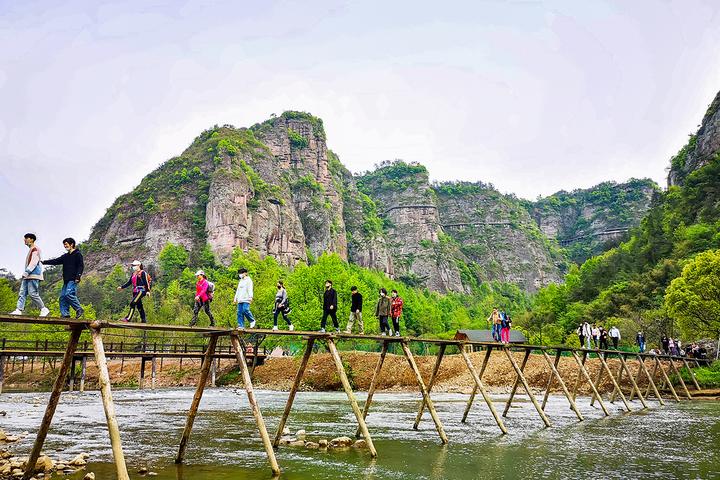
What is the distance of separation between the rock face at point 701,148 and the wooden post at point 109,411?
106 meters

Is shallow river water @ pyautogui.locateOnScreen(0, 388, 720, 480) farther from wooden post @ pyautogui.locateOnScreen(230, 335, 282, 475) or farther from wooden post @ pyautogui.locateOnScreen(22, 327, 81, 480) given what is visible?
wooden post @ pyautogui.locateOnScreen(22, 327, 81, 480)

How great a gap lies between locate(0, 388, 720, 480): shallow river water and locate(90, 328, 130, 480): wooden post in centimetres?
271

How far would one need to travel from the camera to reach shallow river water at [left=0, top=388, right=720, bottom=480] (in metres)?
13.5


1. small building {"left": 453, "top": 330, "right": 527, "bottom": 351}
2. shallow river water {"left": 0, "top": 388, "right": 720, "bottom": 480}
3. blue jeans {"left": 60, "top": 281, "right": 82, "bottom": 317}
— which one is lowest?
shallow river water {"left": 0, "top": 388, "right": 720, "bottom": 480}

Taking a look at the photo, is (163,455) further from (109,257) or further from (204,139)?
(204,139)

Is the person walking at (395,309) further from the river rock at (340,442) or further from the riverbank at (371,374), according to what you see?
the riverbank at (371,374)

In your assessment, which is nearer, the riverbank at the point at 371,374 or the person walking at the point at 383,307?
the person walking at the point at 383,307

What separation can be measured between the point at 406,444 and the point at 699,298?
35.3 meters

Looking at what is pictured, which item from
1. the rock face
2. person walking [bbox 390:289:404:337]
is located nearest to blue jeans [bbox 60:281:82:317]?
person walking [bbox 390:289:404:337]

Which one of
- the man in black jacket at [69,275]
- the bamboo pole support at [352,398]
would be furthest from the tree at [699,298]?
the man in black jacket at [69,275]

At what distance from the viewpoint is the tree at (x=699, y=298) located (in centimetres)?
4238

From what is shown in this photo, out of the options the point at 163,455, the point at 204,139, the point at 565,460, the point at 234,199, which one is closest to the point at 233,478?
Answer: the point at 163,455

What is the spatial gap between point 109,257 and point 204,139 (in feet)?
190

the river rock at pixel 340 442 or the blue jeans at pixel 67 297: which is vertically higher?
the blue jeans at pixel 67 297
